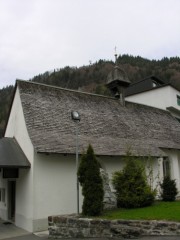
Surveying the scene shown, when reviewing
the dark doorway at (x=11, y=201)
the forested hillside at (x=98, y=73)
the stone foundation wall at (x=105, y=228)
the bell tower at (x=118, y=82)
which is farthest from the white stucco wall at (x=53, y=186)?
the forested hillside at (x=98, y=73)

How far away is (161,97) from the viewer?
3078 cm

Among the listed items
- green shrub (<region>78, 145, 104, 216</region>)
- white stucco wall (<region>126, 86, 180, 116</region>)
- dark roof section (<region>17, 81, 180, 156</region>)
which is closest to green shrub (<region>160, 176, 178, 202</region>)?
dark roof section (<region>17, 81, 180, 156</region>)

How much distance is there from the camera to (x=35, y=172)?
47.5 ft

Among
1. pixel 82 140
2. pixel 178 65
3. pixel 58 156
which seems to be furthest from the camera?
pixel 178 65

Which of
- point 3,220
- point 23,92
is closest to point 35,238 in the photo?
point 3,220

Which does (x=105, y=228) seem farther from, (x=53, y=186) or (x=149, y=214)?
(x=53, y=186)

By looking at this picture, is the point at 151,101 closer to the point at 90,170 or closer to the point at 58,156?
the point at 58,156

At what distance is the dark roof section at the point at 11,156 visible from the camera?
14204 mm

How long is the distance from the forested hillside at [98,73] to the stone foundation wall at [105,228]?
50419 millimetres

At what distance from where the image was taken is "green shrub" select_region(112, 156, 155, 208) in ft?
44.5

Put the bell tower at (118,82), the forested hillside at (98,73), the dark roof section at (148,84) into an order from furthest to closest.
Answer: the forested hillside at (98,73) → the dark roof section at (148,84) → the bell tower at (118,82)

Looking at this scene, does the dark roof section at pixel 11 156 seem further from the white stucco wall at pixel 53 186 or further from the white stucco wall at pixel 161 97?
the white stucco wall at pixel 161 97

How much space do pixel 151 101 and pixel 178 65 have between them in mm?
41994

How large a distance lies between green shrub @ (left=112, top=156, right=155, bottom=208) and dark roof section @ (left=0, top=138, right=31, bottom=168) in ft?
14.3
